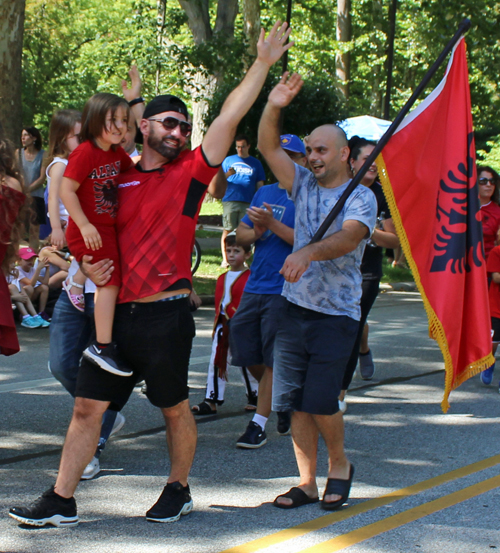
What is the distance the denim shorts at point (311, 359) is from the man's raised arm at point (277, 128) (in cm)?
→ 73

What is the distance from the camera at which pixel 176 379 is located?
3.97m

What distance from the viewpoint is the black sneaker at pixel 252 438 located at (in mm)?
5359

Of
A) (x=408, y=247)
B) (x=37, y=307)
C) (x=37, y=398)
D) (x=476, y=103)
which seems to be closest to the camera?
(x=408, y=247)

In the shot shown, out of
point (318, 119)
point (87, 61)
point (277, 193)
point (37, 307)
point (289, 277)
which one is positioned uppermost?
point (87, 61)

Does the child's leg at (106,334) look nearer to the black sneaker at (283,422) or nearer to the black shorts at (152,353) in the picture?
the black shorts at (152,353)

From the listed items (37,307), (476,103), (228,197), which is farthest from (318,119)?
(476,103)

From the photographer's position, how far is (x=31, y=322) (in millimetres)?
9859

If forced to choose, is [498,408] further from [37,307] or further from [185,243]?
[37,307]

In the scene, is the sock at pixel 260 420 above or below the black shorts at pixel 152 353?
below

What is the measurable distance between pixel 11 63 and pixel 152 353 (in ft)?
37.3

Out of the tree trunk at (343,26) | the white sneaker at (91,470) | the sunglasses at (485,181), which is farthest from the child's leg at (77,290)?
the tree trunk at (343,26)

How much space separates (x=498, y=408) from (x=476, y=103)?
33.2 metres

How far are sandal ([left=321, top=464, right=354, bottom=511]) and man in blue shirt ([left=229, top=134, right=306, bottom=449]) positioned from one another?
112 cm

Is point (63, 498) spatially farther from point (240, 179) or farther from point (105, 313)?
point (240, 179)
